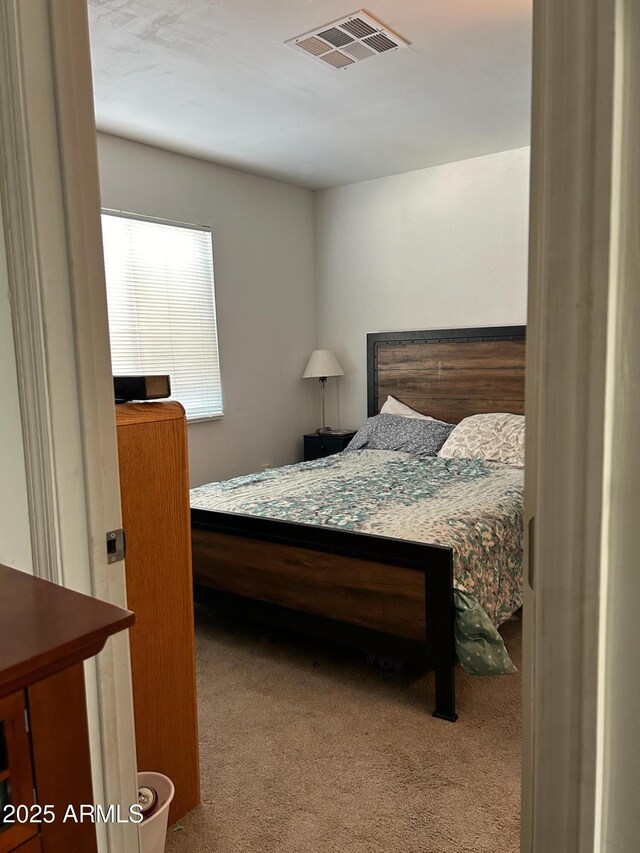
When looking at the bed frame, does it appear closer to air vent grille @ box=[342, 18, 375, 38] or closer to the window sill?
the window sill

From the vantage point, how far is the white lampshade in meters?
5.12

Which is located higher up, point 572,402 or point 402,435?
point 572,402

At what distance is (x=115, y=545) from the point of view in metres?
1.28

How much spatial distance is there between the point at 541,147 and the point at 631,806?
649 mm

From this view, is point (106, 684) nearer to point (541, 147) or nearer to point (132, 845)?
point (132, 845)

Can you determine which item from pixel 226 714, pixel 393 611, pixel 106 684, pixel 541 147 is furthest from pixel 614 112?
pixel 226 714

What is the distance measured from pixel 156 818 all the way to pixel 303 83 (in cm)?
305

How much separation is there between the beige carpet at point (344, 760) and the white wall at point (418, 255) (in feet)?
8.39

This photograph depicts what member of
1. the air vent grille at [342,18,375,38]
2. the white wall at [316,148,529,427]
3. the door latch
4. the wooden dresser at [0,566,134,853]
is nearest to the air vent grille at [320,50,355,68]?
the air vent grille at [342,18,375,38]

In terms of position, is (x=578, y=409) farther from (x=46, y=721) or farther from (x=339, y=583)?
(x=339, y=583)

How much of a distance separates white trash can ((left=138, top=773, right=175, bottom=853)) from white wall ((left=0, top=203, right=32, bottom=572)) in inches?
31.6

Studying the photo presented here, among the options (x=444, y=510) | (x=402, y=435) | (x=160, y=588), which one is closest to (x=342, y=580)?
(x=444, y=510)

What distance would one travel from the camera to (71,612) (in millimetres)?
795

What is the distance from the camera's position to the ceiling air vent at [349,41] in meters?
2.60
